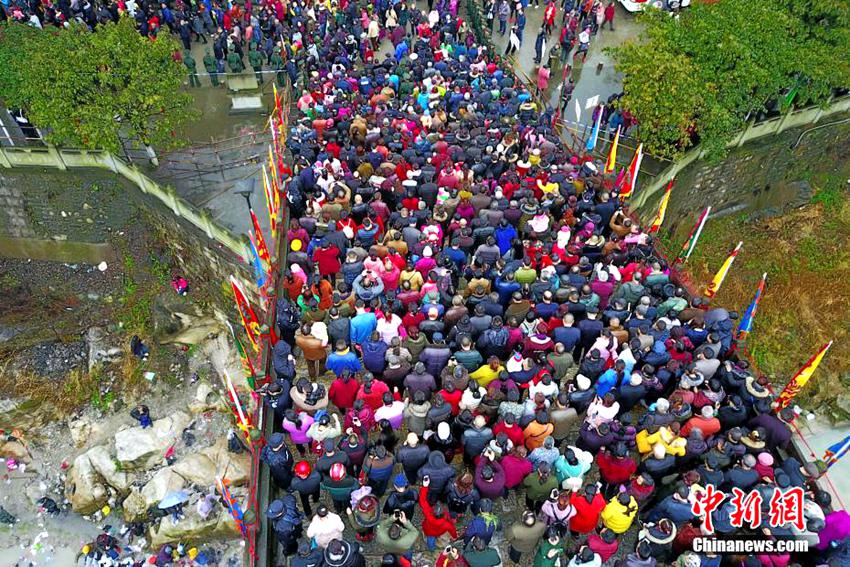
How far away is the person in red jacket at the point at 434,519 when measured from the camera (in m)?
8.52

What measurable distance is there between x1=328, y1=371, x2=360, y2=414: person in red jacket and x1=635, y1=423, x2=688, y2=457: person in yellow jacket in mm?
4471

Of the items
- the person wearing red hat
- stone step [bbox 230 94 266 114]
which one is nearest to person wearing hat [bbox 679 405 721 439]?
the person wearing red hat

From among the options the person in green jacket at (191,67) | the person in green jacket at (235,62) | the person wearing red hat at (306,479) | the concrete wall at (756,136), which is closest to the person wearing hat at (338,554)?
the person wearing red hat at (306,479)

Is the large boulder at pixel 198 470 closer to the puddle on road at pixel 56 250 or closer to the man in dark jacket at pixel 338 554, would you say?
the man in dark jacket at pixel 338 554

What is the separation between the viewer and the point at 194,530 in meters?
13.7

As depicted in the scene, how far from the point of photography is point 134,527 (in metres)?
14.3

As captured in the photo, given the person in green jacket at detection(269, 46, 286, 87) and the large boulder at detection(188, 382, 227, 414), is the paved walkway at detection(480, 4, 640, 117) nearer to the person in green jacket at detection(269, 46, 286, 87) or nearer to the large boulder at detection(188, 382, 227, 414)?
the person in green jacket at detection(269, 46, 286, 87)

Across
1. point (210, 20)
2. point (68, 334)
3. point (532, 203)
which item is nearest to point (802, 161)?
point (532, 203)

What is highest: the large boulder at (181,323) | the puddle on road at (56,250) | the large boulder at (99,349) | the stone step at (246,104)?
the stone step at (246,104)

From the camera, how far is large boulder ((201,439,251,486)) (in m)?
14.6

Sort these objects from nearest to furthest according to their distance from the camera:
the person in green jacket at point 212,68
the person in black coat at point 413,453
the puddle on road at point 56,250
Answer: the person in black coat at point 413,453 < the puddle on road at point 56,250 < the person in green jacket at point 212,68

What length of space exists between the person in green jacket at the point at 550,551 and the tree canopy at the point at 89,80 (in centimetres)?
1369

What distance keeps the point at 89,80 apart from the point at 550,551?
14849mm

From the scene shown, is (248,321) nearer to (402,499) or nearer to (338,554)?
(402,499)
